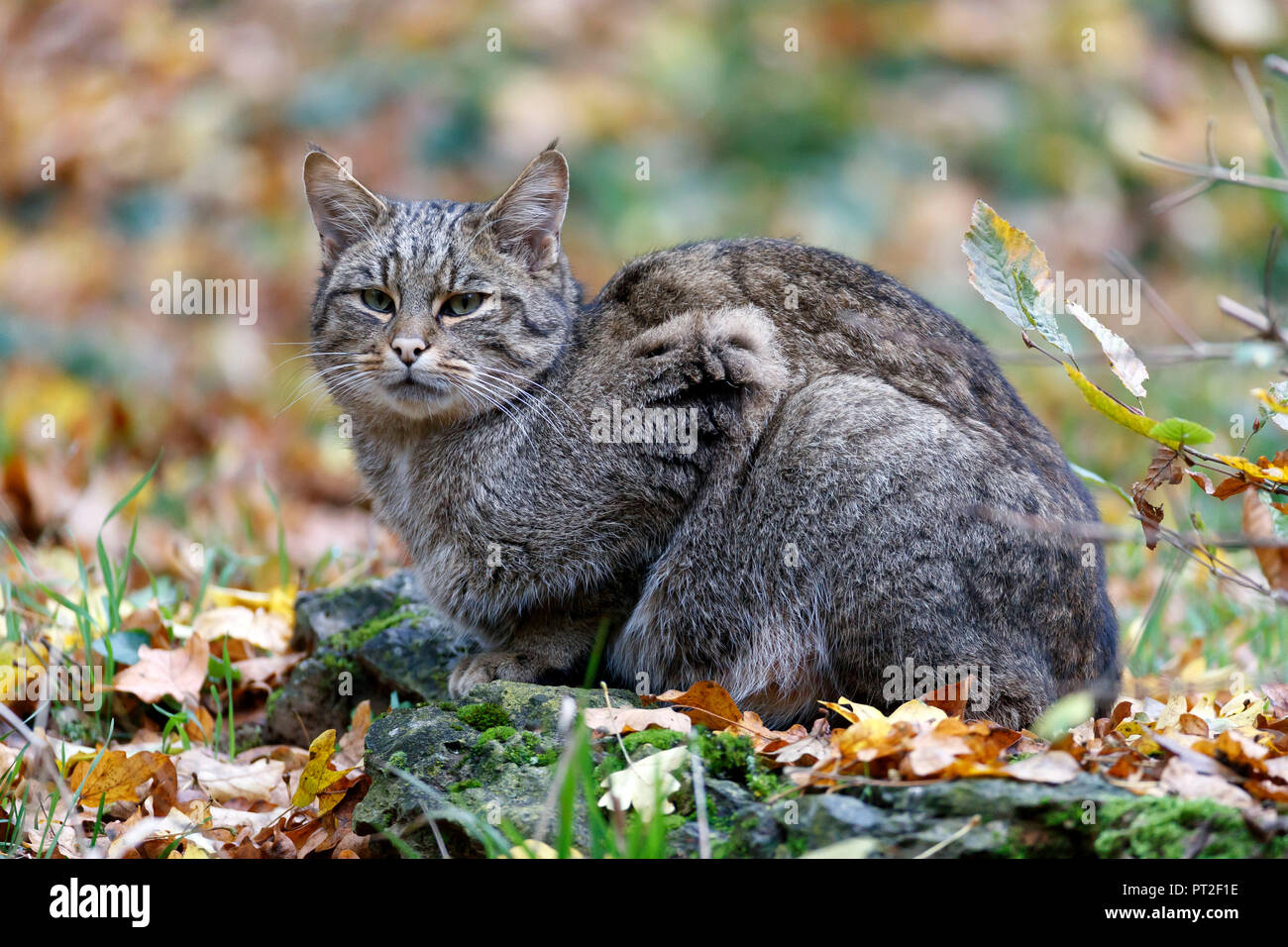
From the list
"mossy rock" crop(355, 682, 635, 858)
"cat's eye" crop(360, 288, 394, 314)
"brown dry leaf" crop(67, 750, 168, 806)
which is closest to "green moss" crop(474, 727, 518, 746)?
"mossy rock" crop(355, 682, 635, 858)

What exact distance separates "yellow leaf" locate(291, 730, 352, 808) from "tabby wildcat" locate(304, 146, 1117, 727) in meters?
0.60

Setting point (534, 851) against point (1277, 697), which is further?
point (1277, 697)

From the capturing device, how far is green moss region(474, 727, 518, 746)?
3.33 metres

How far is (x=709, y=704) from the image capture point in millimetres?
3631

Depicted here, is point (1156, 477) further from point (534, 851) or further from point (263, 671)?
point (263, 671)

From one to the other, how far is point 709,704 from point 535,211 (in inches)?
74.1

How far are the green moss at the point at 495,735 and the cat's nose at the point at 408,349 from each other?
1318 mm

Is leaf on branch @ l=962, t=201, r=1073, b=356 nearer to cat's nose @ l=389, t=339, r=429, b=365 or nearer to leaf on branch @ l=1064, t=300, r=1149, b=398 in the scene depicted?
leaf on branch @ l=1064, t=300, r=1149, b=398

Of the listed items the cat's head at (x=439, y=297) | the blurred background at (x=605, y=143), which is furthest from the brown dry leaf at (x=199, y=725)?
the blurred background at (x=605, y=143)

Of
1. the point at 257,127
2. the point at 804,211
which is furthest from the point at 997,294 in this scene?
the point at 257,127

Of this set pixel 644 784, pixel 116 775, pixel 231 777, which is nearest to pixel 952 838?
pixel 644 784

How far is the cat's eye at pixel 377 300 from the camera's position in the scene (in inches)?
168

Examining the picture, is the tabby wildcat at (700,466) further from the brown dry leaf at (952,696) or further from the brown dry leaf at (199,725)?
the brown dry leaf at (199,725)
